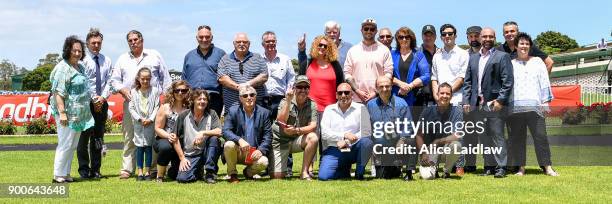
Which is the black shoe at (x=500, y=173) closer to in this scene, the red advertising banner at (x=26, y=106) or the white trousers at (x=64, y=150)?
the white trousers at (x=64, y=150)

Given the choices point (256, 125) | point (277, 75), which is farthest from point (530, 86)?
point (256, 125)

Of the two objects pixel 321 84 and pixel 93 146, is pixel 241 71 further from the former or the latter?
pixel 93 146

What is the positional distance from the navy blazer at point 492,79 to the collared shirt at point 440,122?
359 mm

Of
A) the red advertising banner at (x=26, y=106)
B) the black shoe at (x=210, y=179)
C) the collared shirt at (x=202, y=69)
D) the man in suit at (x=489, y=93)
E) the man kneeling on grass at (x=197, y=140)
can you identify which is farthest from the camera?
the red advertising banner at (x=26, y=106)

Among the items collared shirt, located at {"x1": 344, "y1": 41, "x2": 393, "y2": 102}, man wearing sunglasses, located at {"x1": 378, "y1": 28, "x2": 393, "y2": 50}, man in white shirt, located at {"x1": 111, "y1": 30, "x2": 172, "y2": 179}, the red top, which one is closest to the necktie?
man in white shirt, located at {"x1": 111, "y1": 30, "x2": 172, "y2": 179}

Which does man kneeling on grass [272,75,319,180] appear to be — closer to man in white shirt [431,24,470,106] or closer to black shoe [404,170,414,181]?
black shoe [404,170,414,181]

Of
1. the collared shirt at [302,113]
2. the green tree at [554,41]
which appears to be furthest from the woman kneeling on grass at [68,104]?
the green tree at [554,41]

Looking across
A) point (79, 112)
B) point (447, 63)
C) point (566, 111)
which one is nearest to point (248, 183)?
point (79, 112)

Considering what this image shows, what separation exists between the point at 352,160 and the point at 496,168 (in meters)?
1.91

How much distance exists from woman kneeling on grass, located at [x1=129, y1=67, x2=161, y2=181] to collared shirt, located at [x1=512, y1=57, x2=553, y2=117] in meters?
4.75

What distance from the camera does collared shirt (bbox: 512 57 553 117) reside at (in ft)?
29.3

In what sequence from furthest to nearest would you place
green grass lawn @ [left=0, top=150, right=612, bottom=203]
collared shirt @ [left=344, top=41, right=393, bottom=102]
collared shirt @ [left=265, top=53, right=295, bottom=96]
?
collared shirt @ [left=265, top=53, right=295, bottom=96] → collared shirt @ [left=344, top=41, right=393, bottom=102] → green grass lawn @ [left=0, top=150, right=612, bottom=203]

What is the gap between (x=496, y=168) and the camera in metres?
8.97

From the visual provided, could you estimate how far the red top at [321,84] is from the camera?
29.8 feet
